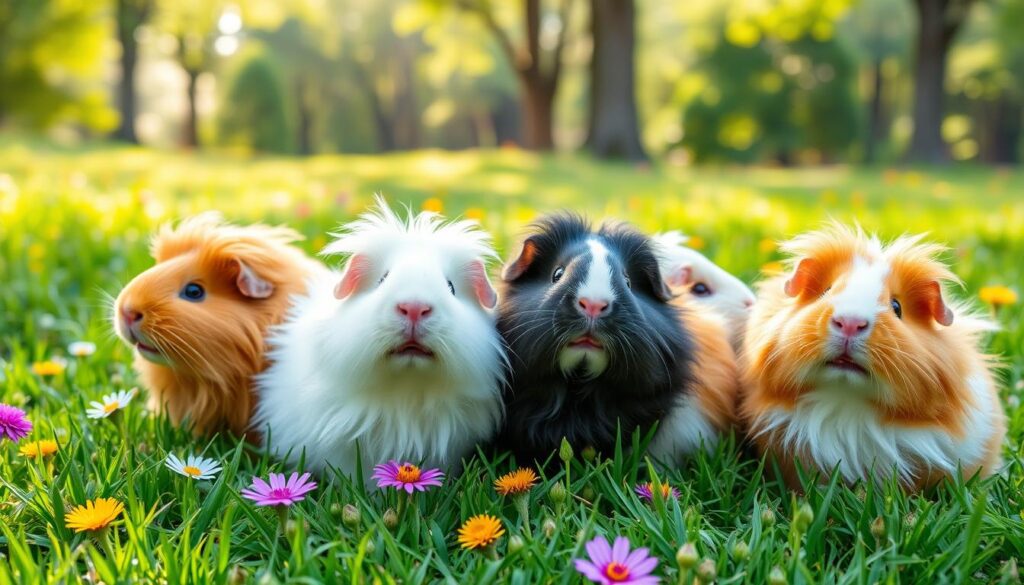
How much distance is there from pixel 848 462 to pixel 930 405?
0.26m

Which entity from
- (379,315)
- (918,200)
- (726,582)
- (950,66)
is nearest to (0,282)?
(379,315)

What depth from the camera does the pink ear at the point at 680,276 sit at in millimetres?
2846

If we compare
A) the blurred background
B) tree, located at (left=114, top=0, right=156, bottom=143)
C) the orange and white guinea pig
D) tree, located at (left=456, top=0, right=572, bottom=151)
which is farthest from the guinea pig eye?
tree, located at (left=114, top=0, right=156, bottom=143)

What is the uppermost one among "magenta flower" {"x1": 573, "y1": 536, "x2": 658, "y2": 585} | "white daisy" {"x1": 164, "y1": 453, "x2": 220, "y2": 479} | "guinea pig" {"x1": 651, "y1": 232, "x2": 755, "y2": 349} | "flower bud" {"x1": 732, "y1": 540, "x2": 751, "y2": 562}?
"guinea pig" {"x1": 651, "y1": 232, "x2": 755, "y2": 349}

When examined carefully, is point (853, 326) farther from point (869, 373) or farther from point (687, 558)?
point (687, 558)

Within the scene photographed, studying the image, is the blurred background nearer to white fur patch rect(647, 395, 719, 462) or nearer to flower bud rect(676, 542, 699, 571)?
white fur patch rect(647, 395, 719, 462)

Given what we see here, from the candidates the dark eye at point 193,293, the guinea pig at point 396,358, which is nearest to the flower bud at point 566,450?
the guinea pig at point 396,358

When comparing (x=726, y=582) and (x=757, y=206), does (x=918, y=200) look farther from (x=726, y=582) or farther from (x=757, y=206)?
(x=726, y=582)

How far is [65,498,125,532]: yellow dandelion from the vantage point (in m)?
1.82

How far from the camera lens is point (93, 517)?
1.83 metres

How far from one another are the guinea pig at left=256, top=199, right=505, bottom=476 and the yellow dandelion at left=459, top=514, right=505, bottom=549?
37cm

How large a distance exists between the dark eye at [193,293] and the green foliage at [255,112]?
32.9m

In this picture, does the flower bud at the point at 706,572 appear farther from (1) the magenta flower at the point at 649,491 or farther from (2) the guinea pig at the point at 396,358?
(2) the guinea pig at the point at 396,358

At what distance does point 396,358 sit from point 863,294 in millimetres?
1222
